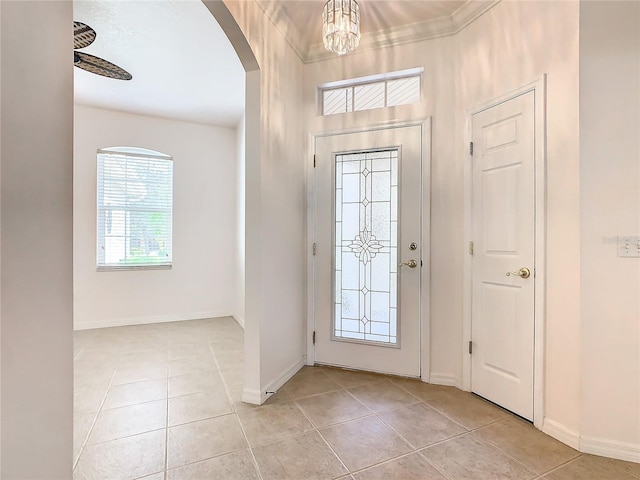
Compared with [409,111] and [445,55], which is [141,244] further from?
[445,55]

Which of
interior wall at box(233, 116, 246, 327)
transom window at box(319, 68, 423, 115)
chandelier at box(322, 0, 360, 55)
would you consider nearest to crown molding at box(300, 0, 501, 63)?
transom window at box(319, 68, 423, 115)

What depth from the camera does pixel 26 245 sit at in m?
0.85

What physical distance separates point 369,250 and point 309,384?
118cm

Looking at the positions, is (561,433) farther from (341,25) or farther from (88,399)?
(88,399)

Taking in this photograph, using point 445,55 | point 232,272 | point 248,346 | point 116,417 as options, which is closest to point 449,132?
point 445,55

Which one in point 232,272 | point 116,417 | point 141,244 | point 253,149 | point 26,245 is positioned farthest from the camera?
point 232,272

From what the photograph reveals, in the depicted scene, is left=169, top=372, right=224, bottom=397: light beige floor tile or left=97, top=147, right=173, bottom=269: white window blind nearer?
left=169, top=372, right=224, bottom=397: light beige floor tile

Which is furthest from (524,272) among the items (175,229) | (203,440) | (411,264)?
(175,229)

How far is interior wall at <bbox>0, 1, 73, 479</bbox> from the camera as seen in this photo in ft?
2.65

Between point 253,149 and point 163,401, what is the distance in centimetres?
189

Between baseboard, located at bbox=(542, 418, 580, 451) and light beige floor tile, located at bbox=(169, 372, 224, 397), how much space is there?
7.11 feet

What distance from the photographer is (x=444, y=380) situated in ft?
8.53

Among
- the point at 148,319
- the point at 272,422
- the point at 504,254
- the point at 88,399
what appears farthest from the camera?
the point at 148,319

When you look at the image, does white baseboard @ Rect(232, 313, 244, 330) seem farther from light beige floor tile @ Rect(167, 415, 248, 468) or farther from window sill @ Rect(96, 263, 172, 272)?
light beige floor tile @ Rect(167, 415, 248, 468)
